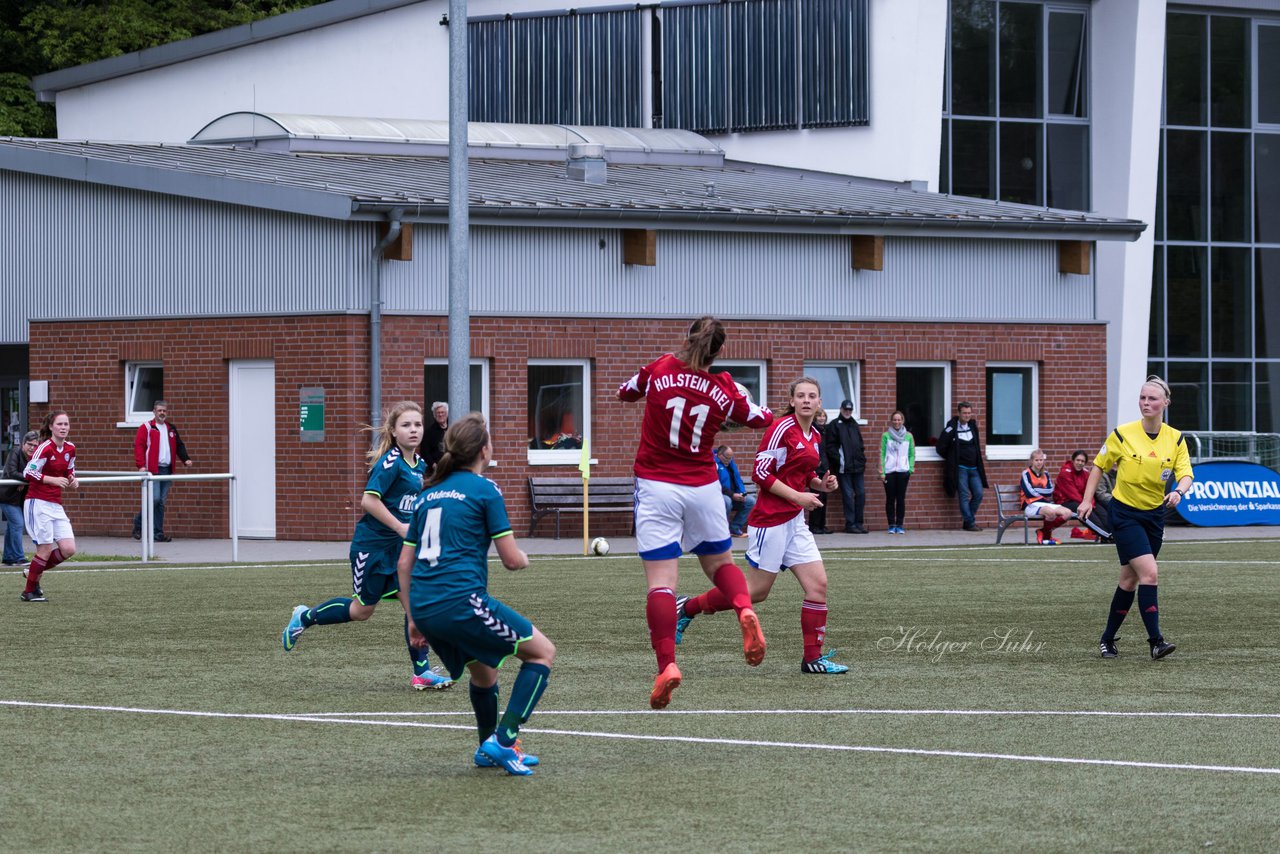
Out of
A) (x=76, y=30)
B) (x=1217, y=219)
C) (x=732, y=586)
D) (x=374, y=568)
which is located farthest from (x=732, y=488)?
(x=76, y=30)

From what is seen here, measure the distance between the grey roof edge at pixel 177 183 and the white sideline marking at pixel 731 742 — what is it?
16162mm

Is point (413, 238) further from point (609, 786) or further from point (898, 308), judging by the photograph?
point (609, 786)

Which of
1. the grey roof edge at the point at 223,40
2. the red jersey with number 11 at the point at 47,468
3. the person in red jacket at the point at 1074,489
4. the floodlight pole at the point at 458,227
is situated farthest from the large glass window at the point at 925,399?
the red jersey with number 11 at the point at 47,468

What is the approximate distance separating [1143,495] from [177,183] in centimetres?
1782

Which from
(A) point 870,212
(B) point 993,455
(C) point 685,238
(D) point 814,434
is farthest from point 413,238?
(D) point 814,434

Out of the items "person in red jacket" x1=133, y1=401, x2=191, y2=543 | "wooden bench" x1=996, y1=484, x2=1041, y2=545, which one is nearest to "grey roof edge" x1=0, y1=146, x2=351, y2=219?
"person in red jacket" x1=133, y1=401, x2=191, y2=543

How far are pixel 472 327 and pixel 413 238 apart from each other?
1412 millimetres

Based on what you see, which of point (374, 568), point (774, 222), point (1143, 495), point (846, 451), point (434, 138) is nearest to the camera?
point (374, 568)

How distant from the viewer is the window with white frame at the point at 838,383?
100.0ft

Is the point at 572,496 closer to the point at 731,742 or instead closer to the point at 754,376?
the point at 754,376

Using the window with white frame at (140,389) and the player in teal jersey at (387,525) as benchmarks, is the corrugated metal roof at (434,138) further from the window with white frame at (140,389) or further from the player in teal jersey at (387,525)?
the player in teal jersey at (387,525)

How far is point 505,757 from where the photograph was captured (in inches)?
335

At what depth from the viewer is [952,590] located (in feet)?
61.9

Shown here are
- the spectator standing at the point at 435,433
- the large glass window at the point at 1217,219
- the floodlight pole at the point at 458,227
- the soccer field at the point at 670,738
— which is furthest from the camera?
the large glass window at the point at 1217,219
